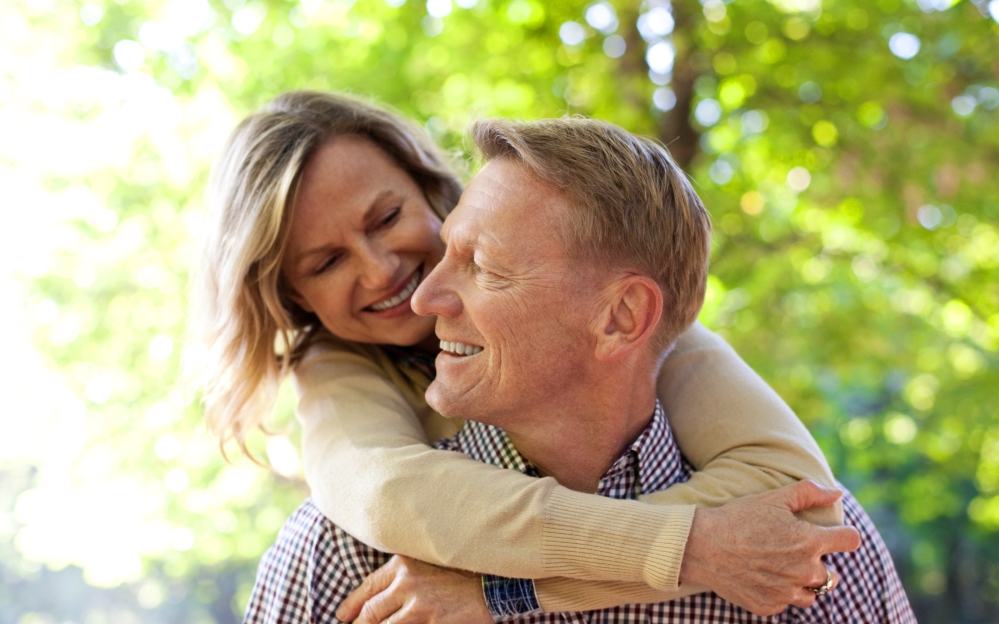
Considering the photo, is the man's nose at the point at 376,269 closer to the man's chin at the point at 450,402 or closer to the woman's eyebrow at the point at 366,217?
the woman's eyebrow at the point at 366,217

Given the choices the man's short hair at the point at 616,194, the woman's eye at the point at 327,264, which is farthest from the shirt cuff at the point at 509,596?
the woman's eye at the point at 327,264

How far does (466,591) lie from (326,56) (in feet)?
9.84

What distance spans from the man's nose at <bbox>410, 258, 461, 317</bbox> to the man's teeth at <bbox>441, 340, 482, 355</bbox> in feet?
0.18

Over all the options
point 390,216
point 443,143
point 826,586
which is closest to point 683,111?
point 443,143

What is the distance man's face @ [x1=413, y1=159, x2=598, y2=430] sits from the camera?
1.42 meters

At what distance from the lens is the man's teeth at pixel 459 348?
1481 millimetres

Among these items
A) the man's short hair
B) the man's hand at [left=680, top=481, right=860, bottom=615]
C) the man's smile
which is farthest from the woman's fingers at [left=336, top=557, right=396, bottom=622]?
the man's short hair

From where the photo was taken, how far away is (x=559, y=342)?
4.71 feet

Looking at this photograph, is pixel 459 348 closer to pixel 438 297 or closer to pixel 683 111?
pixel 438 297

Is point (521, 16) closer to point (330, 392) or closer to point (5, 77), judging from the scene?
point (5, 77)

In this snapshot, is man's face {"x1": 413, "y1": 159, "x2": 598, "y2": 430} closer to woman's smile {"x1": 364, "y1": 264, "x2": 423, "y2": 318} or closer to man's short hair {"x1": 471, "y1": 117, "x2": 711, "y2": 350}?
man's short hair {"x1": 471, "y1": 117, "x2": 711, "y2": 350}

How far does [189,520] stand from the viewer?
4449 millimetres

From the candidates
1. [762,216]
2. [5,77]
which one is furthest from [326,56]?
[762,216]

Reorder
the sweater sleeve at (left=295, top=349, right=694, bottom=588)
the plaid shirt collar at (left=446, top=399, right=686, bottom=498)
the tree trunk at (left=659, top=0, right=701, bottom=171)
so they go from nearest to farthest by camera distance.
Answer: the sweater sleeve at (left=295, top=349, right=694, bottom=588), the plaid shirt collar at (left=446, top=399, right=686, bottom=498), the tree trunk at (left=659, top=0, right=701, bottom=171)
